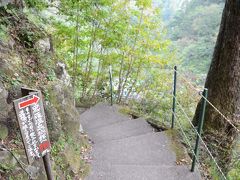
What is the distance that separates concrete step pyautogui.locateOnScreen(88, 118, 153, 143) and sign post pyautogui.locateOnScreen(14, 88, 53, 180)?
265cm

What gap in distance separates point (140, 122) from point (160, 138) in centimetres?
108

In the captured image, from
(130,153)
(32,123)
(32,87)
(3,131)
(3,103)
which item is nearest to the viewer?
(32,123)

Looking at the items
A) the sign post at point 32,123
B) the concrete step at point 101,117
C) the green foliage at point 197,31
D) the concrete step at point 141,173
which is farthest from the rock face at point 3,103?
the green foliage at point 197,31

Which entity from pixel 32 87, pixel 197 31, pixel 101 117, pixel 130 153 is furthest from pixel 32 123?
pixel 197 31

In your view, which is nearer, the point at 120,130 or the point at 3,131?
the point at 3,131

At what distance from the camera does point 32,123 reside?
7.06 ft

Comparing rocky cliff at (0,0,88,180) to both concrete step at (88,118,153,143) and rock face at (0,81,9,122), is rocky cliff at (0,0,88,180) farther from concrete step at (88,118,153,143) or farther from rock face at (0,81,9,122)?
concrete step at (88,118,153,143)

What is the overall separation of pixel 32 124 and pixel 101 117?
13.2 ft

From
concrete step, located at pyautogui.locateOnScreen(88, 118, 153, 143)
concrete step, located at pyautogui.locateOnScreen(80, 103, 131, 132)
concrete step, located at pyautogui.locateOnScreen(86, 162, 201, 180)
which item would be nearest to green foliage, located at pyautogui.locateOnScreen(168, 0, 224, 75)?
concrete step, located at pyautogui.locateOnScreen(80, 103, 131, 132)

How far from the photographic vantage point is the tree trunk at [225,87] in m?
4.09

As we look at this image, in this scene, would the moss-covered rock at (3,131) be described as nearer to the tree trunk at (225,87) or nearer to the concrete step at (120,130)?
the concrete step at (120,130)

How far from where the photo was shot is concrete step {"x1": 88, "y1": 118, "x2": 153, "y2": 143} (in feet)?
16.5

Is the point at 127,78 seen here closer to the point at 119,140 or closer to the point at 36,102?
the point at 119,140

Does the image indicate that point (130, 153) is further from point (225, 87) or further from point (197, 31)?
point (197, 31)
